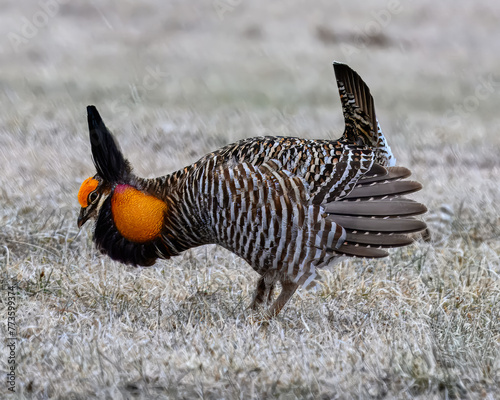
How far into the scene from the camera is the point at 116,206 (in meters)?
4.70

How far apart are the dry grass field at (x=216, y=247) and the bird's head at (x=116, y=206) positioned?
9.1 inches

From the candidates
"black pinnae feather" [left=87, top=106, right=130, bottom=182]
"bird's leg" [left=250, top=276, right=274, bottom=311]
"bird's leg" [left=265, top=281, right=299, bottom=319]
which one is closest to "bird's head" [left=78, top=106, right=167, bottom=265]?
"black pinnae feather" [left=87, top=106, right=130, bottom=182]

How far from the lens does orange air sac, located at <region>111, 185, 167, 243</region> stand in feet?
15.0

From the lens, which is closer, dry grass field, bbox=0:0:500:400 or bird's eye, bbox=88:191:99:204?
dry grass field, bbox=0:0:500:400

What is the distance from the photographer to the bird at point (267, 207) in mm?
4199

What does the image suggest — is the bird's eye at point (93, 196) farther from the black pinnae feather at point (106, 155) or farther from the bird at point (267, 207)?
the black pinnae feather at point (106, 155)

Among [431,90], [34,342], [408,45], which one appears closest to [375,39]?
[408,45]

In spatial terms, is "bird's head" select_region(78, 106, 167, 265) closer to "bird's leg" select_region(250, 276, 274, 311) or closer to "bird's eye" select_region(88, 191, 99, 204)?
"bird's eye" select_region(88, 191, 99, 204)

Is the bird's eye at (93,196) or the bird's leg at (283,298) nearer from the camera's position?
the bird's leg at (283,298)

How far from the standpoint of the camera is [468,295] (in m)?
4.75

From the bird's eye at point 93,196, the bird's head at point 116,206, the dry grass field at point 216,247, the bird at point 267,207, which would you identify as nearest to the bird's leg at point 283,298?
the bird at point 267,207

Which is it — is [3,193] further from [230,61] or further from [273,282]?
[230,61]

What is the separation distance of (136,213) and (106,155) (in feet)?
1.31

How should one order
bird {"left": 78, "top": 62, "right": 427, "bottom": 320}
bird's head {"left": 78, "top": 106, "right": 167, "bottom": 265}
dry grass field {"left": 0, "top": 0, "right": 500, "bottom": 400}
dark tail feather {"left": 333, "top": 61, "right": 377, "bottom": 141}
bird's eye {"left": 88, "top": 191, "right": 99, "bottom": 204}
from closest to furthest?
dry grass field {"left": 0, "top": 0, "right": 500, "bottom": 400}
bird {"left": 78, "top": 62, "right": 427, "bottom": 320}
bird's head {"left": 78, "top": 106, "right": 167, "bottom": 265}
bird's eye {"left": 88, "top": 191, "right": 99, "bottom": 204}
dark tail feather {"left": 333, "top": 61, "right": 377, "bottom": 141}
